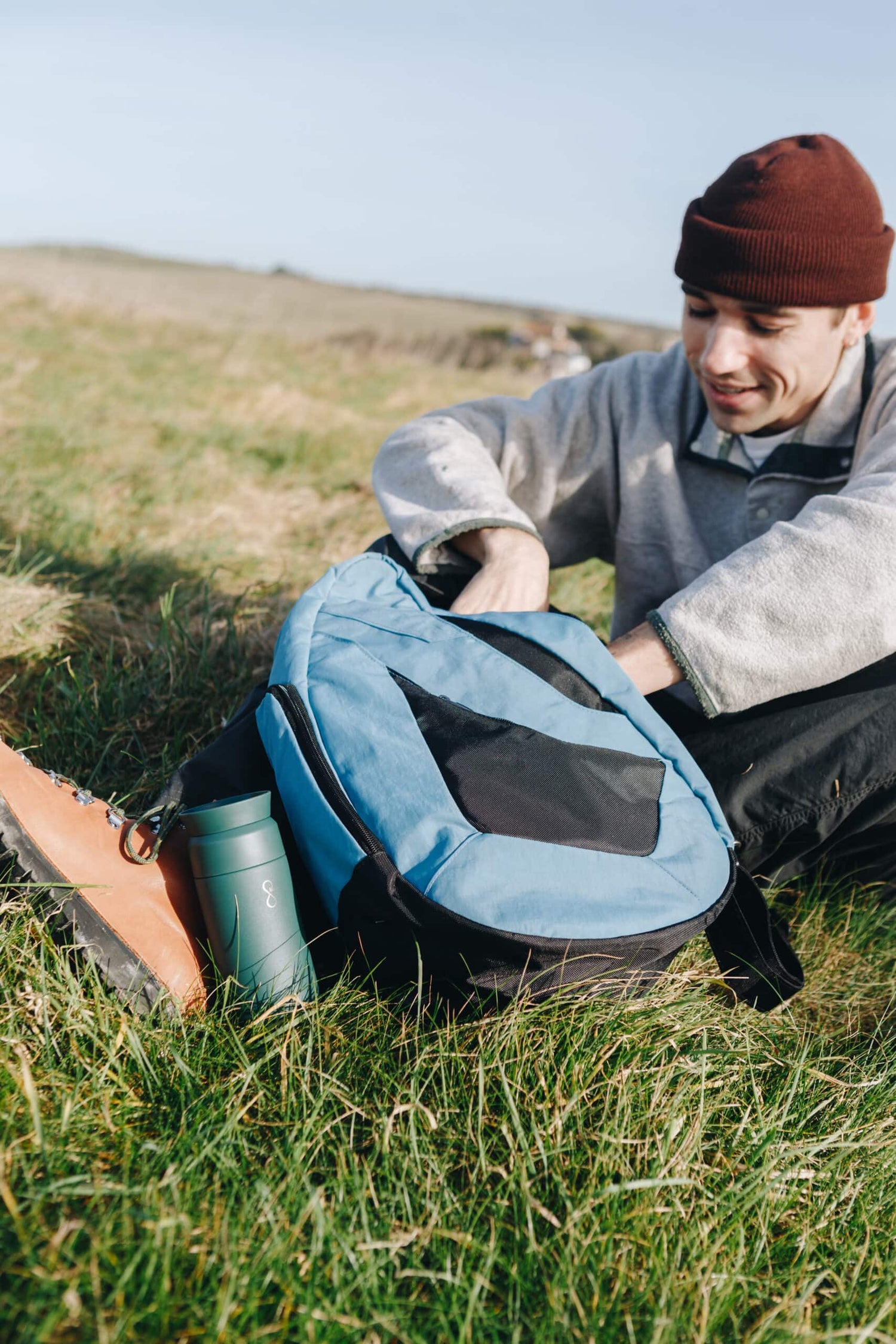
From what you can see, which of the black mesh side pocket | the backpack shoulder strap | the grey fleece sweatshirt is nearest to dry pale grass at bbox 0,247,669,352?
the grey fleece sweatshirt

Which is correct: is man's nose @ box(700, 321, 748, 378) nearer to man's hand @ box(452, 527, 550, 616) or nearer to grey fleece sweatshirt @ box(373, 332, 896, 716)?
grey fleece sweatshirt @ box(373, 332, 896, 716)

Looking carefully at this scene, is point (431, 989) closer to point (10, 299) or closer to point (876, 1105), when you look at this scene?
point (876, 1105)

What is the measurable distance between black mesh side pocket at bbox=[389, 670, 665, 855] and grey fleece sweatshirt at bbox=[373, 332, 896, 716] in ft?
1.14

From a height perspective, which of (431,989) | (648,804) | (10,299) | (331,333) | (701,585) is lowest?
(331,333)

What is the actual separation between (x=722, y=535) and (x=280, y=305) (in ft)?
80.9

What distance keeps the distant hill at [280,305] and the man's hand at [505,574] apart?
1.46 meters

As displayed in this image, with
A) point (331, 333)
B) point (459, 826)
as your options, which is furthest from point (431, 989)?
point (331, 333)

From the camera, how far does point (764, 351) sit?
86.1 inches

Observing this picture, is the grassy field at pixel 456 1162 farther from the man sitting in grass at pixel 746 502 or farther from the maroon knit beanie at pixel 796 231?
the maroon knit beanie at pixel 796 231

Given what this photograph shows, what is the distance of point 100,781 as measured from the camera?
7.48 ft

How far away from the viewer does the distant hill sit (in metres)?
14.8

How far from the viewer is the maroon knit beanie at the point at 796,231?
209cm

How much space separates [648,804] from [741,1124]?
499mm

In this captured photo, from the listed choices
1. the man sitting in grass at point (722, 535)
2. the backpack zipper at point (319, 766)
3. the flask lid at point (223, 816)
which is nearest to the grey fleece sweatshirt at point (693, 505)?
the man sitting in grass at point (722, 535)
